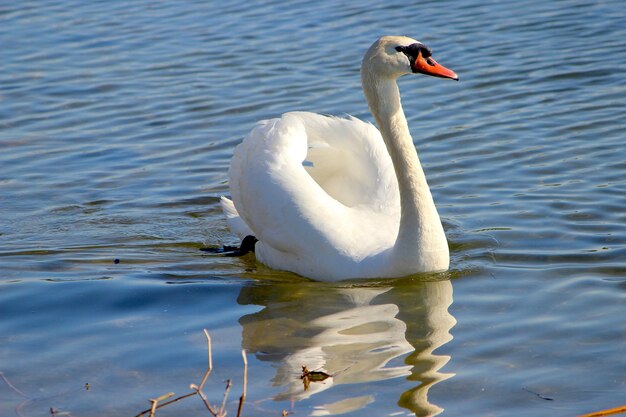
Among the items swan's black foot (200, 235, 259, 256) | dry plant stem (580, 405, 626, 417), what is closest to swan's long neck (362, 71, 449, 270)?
swan's black foot (200, 235, 259, 256)

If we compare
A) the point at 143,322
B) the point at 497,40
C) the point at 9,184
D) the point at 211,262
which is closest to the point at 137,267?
the point at 211,262

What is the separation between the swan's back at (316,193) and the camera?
670 centimetres

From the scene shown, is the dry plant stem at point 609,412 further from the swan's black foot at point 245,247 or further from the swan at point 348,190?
the swan's black foot at point 245,247

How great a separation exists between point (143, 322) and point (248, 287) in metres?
0.85

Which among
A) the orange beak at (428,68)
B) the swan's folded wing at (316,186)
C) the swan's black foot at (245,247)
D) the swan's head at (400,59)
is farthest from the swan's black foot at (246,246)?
the orange beak at (428,68)

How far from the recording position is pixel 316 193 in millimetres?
6867

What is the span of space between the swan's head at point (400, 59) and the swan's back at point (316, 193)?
0.87 m

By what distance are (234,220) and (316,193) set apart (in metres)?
1.32

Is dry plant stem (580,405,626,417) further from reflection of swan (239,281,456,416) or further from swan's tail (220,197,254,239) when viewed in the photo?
swan's tail (220,197,254,239)

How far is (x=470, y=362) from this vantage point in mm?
5344

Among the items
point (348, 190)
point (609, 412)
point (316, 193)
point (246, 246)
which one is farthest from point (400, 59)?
point (609, 412)

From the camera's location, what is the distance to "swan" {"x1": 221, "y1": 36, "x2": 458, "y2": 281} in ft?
21.4

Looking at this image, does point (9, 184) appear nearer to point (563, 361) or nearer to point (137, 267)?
point (137, 267)

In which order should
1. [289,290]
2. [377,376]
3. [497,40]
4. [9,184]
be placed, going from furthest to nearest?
1. [497,40]
2. [9,184]
3. [289,290]
4. [377,376]
